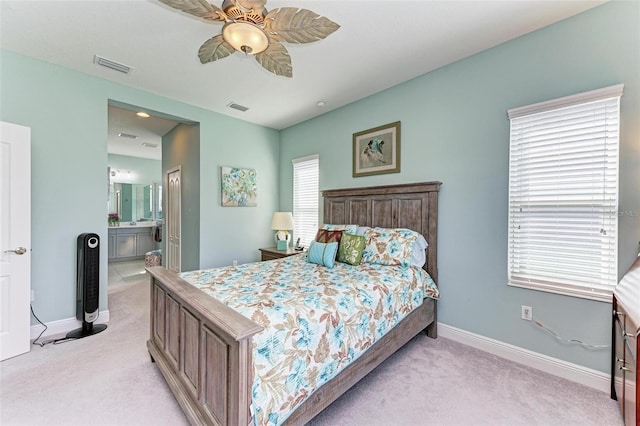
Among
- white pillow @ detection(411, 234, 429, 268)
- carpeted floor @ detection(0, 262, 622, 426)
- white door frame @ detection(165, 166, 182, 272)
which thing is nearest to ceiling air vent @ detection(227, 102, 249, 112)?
white door frame @ detection(165, 166, 182, 272)

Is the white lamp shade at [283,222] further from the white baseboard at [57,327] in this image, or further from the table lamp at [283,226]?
the white baseboard at [57,327]

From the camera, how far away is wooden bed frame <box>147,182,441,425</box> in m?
1.21

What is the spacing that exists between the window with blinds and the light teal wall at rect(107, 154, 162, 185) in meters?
8.70

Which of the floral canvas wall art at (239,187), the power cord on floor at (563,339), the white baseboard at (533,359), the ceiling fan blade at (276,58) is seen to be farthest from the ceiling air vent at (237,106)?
the power cord on floor at (563,339)

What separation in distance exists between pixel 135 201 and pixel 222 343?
8.16 metres

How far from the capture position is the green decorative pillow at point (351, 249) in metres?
2.81

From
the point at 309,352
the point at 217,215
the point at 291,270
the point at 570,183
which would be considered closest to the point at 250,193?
the point at 217,215

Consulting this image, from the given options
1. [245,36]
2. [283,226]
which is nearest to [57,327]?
[283,226]

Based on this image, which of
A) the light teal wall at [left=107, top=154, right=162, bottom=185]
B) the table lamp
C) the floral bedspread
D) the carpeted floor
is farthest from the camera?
the light teal wall at [left=107, top=154, right=162, bottom=185]

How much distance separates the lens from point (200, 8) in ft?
4.94

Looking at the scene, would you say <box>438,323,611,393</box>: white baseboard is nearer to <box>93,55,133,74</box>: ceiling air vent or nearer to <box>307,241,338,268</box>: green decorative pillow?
<box>307,241,338,268</box>: green decorative pillow

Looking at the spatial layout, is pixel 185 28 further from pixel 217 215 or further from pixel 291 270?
pixel 217 215

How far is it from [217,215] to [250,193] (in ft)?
2.19

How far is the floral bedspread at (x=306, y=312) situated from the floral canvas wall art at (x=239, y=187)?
6.57ft
